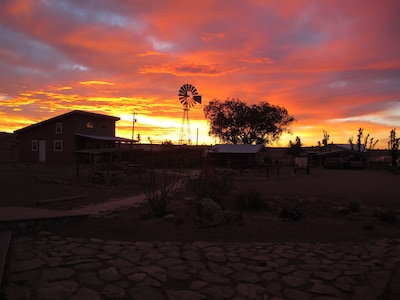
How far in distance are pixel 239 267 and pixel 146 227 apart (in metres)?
2.81

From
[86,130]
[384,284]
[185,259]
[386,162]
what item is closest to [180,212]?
[185,259]

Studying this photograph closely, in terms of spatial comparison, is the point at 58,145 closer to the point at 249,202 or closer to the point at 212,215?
the point at 249,202

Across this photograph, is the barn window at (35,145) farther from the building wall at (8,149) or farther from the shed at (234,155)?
the shed at (234,155)

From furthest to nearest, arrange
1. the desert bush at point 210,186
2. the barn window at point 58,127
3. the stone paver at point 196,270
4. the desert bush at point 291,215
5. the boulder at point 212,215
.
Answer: the barn window at point 58,127, the desert bush at point 210,186, the desert bush at point 291,215, the boulder at point 212,215, the stone paver at point 196,270

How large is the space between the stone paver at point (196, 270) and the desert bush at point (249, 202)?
10.5ft

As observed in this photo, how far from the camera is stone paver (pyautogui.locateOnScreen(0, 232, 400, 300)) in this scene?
4047 mm

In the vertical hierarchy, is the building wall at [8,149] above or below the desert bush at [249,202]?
above

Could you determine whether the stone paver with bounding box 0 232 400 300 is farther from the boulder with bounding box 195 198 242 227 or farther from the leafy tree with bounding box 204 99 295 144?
the leafy tree with bounding box 204 99 295 144

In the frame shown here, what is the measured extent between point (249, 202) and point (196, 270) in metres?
4.77

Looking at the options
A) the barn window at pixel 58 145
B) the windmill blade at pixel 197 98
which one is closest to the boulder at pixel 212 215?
the windmill blade at pixel 197 98

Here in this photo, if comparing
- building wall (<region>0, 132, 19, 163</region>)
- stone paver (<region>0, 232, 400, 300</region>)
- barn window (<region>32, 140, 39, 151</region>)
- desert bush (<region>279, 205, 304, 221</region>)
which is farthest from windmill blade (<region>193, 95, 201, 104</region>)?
stone paver (<region>0, 232, 400, 300</region>)

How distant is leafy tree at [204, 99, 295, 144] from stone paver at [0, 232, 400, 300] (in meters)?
39.3

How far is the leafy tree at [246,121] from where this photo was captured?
45.0 m

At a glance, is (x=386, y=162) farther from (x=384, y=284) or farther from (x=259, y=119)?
(x=384, y=284)
